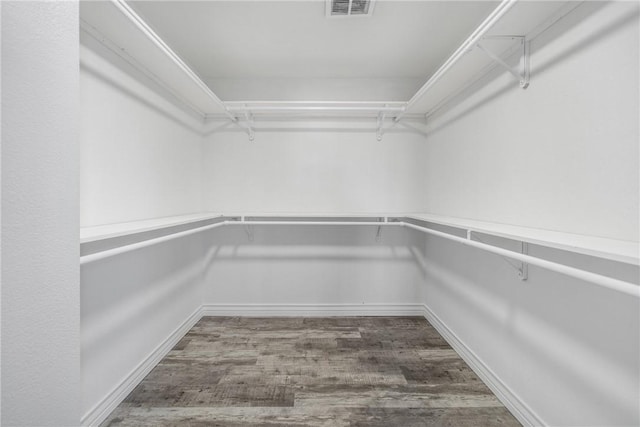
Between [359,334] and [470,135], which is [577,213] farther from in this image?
[359,334]

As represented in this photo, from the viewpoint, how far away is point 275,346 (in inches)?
82.3

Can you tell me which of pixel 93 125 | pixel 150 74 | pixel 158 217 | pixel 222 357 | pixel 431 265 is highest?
pixel 150 74

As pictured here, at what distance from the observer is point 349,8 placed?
1.60m

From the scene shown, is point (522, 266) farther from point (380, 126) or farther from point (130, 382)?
point (130, 382)

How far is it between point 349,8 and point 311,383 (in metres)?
2.08

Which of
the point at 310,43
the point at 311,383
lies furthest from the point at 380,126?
the point at 311,383

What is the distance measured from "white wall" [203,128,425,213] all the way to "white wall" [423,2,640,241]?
2.80ft

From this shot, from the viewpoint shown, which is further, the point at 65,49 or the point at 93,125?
the point at 93,125

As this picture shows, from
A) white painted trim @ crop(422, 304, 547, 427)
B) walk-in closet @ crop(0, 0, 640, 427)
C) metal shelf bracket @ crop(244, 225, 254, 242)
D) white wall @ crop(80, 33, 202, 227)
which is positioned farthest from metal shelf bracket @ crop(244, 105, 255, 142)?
white painted trim @ crop(422, 304, 547, 427)

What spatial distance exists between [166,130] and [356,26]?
140 cm

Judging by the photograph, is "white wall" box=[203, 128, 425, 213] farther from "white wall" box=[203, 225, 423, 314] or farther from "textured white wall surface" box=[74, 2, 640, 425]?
"white wall" box=[203, 225, 423, 314]

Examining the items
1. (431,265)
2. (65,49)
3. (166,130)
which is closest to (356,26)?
(166,130)

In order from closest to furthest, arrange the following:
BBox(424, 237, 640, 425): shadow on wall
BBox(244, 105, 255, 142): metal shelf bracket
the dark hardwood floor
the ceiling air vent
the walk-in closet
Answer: the walk-in closet, BBox(424, 237, 640, 425): shadow on wall, the dark hardwood floor, the ceiling air vent, BBox(244, 105, 255, 142): metal shelf bracket

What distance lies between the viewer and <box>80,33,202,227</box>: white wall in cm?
137
